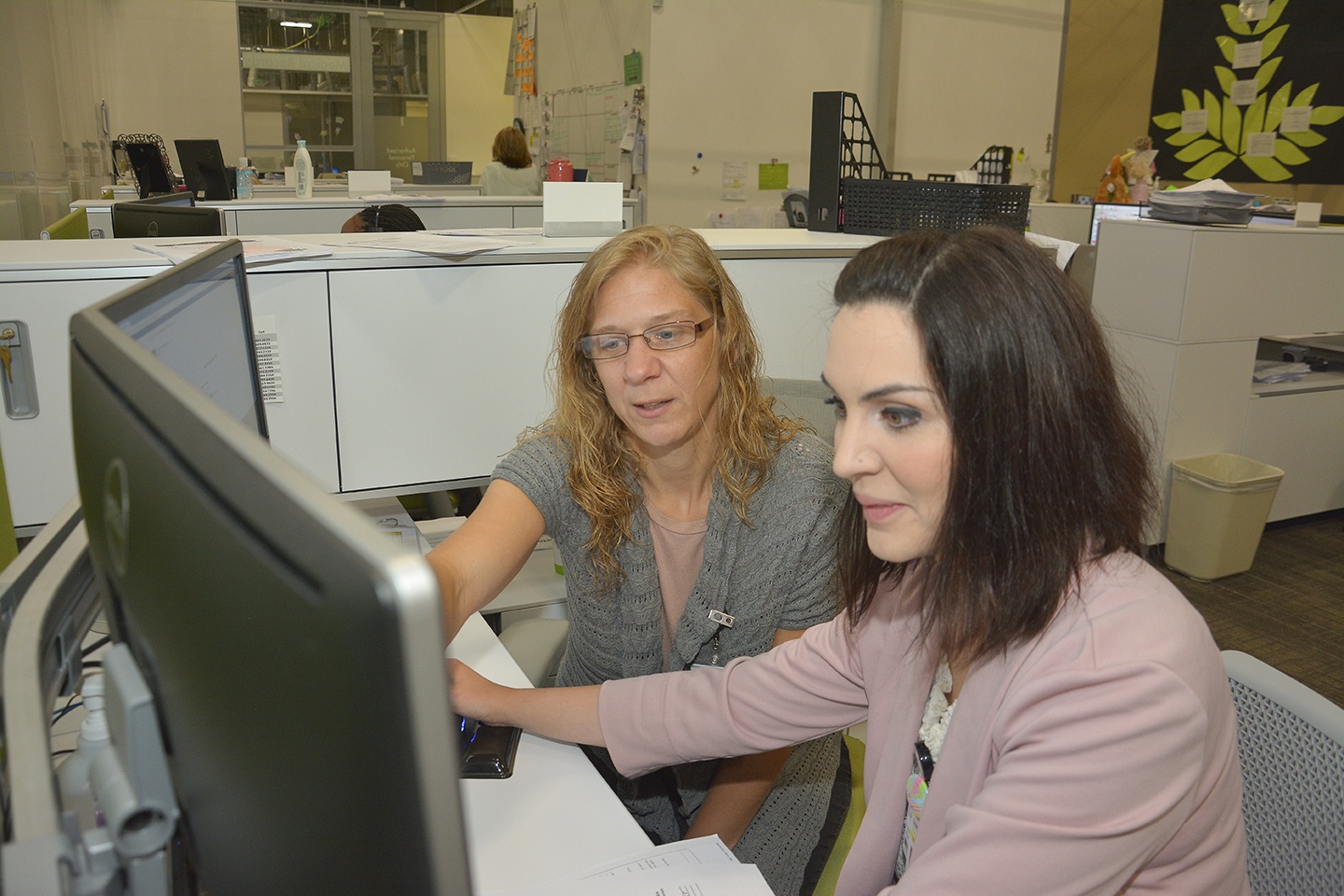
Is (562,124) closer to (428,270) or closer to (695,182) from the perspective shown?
(695,182)

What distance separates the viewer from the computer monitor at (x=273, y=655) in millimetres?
302

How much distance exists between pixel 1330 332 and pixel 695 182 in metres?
3.22

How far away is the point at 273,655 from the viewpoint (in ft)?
1.18

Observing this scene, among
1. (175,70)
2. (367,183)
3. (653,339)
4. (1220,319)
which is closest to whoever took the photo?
(653,339)

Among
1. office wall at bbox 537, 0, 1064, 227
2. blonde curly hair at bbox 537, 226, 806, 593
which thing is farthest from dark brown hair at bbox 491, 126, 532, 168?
blonde curly hair at bbox 537, 226, 806, 593

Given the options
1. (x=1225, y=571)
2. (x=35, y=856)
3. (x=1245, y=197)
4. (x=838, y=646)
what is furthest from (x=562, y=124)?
(x=35, y=856)

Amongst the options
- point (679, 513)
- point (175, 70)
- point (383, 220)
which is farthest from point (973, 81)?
point (175, 70)

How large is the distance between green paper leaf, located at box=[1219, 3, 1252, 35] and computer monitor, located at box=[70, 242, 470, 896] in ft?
23.1

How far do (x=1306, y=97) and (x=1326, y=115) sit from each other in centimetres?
17

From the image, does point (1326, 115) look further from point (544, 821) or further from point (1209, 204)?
point (544, 821)

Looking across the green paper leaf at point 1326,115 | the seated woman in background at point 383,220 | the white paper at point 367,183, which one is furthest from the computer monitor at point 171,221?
the green paper leaf at point 1326,115

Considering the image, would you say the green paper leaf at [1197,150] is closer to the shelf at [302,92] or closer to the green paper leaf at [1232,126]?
the green paper leaf at [1232,126]

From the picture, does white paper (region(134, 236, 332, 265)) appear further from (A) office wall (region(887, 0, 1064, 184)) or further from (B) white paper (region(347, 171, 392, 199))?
(A) office wall (region(887, 0, 1064, 184))

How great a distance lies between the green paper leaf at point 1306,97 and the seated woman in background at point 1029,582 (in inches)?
239
